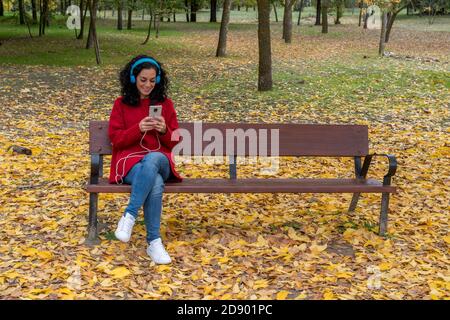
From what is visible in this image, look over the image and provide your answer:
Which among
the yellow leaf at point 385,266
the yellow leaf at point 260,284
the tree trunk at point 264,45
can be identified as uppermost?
the tree trunk at point 264,45

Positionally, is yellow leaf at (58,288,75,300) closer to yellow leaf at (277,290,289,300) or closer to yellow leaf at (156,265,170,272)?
yellow leaf at (156,265,170,272)

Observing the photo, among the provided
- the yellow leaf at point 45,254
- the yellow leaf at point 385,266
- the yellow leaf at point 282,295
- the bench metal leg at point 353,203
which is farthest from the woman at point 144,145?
the bench metal leg at point 353,203

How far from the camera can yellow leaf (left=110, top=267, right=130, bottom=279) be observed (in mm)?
4297

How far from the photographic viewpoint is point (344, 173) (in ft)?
24.1

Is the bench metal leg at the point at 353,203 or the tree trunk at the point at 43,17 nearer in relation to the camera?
the bench metal leg at the point at 353,203

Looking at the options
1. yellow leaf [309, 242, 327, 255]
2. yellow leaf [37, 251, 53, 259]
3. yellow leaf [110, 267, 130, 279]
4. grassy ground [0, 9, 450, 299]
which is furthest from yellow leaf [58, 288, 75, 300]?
yellow leaf [309, 242, 327, 255]

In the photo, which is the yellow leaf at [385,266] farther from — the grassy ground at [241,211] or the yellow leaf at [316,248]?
the yellow leaf at [316,248]

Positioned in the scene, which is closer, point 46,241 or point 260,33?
point 46,241

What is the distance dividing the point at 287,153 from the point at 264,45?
7.50 meters

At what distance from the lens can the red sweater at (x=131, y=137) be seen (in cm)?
476

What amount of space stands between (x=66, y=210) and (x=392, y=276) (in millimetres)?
3250
